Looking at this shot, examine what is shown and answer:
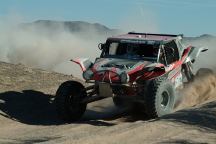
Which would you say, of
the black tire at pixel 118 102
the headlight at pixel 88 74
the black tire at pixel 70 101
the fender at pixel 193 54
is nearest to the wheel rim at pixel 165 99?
the black tire at pixel 118 102

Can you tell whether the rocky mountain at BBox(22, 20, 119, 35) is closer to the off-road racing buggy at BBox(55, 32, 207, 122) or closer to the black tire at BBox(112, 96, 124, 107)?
the off-road racing buggy at BBox(55, 32, 207, 122)

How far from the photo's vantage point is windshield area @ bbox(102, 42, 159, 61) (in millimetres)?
12344

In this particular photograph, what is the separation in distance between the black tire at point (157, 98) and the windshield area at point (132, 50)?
40.7 inches

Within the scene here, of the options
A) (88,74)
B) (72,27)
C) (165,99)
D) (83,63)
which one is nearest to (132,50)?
(83,63)

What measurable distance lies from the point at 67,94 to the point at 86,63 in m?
0.96

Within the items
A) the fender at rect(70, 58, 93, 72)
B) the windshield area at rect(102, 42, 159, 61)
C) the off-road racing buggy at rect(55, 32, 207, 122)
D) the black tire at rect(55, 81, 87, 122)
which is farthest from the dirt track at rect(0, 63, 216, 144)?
the windshield area at rect(102, 42, 159, 61)

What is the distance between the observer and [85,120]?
1190 cm

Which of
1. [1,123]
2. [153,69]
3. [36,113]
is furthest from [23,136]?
[153,69]

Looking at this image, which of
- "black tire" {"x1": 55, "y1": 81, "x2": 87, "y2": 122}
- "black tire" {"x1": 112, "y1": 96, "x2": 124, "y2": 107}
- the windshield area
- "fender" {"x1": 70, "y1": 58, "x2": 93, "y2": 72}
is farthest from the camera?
the windshield area

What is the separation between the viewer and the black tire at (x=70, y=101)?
1159 centimetres

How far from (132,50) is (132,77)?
123 cm

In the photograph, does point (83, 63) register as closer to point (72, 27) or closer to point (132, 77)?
point (132, 77)

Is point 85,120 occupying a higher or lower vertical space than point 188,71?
lower

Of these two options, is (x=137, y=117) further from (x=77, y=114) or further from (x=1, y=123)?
(x=1, y=123)
